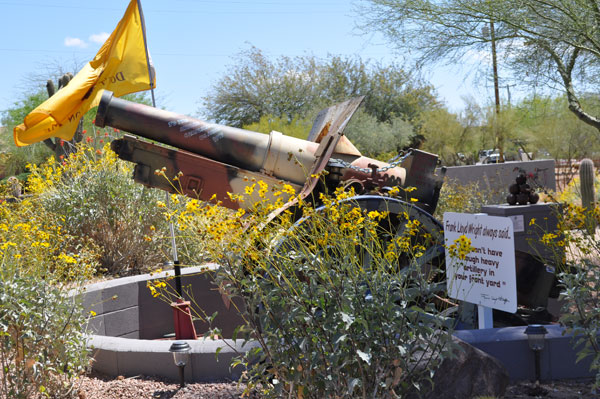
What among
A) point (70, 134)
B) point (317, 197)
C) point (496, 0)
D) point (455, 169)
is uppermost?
point (496, 0)

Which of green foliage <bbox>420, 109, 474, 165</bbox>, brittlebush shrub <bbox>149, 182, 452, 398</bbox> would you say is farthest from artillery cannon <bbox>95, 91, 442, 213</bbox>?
green foliage <bbox>420, 109, 474, 165</bbox>

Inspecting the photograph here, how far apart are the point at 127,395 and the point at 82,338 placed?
19.1 inches

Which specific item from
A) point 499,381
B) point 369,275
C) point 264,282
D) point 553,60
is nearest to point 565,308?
point 499,381

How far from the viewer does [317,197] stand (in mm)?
5527

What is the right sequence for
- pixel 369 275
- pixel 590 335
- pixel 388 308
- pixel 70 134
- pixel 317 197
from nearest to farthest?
1. pixel 388 308
2. pixel 369 275
3. pixel 590 335
4. pixel 317 197
5. pixel 70 134

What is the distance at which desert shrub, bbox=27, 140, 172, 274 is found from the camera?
806cm

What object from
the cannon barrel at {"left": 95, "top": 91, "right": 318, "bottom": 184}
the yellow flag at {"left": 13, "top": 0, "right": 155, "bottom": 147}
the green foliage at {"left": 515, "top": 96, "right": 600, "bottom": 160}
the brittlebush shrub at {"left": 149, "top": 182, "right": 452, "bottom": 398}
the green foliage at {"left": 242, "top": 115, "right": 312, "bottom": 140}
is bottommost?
the green foliage at {"left": 515, "top": 96, "right": 600, "bottom": 160}

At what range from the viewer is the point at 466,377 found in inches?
145

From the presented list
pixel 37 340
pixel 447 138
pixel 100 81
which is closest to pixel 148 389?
pixel 37 340

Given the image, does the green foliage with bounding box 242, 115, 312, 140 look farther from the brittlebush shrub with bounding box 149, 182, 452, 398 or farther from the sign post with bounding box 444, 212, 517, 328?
the brittlebush shrub with bounding box 149, 182, 452, 398

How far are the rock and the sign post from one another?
633mm

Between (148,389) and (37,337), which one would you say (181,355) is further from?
(37,337)

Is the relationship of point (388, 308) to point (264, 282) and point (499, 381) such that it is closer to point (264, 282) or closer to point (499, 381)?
point (264, 282)

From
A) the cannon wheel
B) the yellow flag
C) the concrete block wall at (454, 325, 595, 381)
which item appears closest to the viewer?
the concrete block wall at (454, 325, 595, 381)
